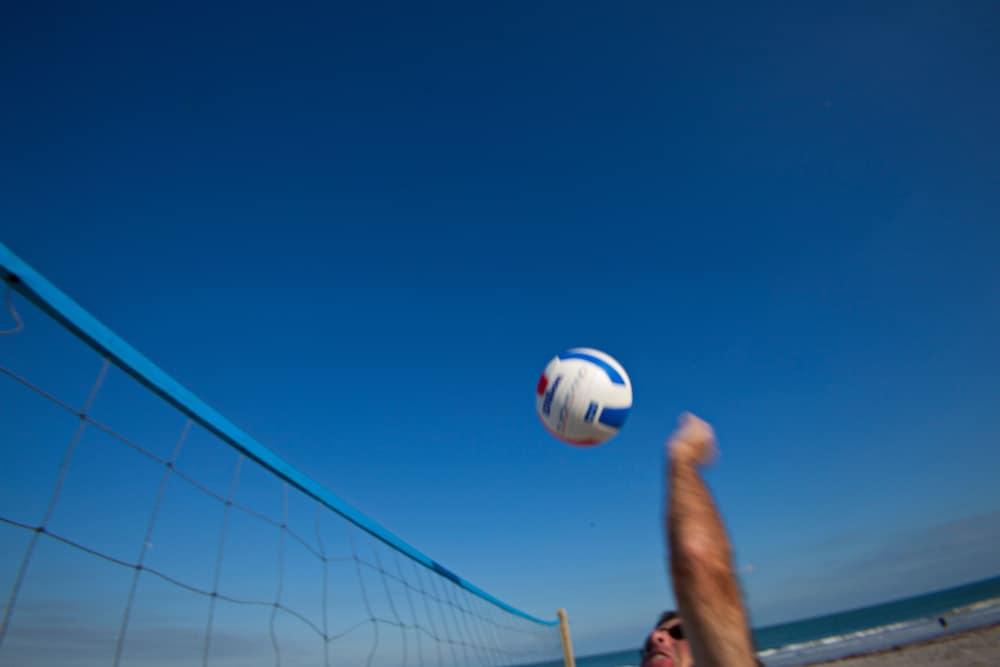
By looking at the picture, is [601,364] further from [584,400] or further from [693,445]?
[693,445]

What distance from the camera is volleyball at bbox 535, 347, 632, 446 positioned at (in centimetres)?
309

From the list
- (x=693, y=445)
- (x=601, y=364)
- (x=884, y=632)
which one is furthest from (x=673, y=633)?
(x=884, y=632)

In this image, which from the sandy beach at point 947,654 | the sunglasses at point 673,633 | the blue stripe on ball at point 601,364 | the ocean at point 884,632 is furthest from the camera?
the ocean at point 884,632

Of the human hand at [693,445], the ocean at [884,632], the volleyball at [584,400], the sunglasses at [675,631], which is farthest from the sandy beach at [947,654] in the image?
the human hand at [693,445]

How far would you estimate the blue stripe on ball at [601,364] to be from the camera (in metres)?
3.23

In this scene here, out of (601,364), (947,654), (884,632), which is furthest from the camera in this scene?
(884,632)

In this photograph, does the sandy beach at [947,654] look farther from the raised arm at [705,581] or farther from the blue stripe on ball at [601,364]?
the raised arm at [705,581]

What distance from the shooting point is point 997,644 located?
970 centimetres

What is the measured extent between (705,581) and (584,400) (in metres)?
2.38

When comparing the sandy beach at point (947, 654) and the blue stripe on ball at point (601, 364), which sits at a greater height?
the blue stripe on ball at point (601, 364)

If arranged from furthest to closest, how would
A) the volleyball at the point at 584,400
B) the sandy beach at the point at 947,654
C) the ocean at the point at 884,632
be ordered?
the ocean at the point at 884,632 < the sandy beach at the point at 947,654 < the volleyball at the point at 584,400

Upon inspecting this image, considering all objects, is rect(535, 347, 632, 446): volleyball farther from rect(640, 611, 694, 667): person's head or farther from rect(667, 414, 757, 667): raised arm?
rect(667, 414, 757, 667): raised arm

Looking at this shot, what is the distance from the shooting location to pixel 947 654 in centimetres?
977

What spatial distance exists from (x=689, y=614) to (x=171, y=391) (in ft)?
7.60
